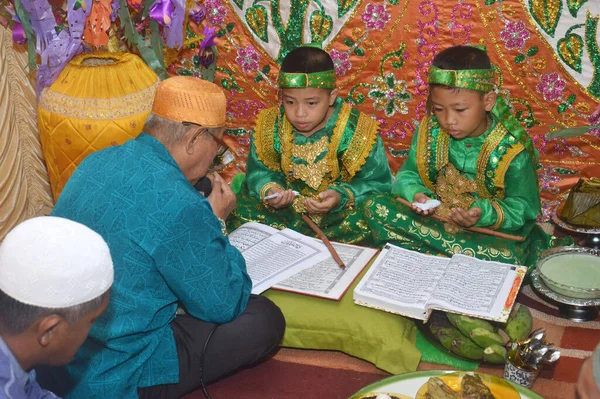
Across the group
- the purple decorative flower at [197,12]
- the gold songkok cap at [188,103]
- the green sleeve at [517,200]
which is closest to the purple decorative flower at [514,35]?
the green sleeve at [517,200]

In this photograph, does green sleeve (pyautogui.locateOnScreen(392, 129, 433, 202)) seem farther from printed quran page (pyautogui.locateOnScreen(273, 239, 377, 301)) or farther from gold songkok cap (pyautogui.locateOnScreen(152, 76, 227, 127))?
gold songkok cap (pyautogui.locateOnScreen(152, 76, 227, 127))

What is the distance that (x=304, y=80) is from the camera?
3443 mm

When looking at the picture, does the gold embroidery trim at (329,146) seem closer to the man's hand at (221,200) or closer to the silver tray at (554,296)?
the man's hand at (221,200)

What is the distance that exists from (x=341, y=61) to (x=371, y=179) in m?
0.73

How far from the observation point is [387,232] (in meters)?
3.46

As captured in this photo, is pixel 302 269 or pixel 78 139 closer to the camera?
pixel 302 269

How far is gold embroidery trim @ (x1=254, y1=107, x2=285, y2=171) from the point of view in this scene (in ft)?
12.4

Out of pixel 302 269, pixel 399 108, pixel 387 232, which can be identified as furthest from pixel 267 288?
pixel 399 108

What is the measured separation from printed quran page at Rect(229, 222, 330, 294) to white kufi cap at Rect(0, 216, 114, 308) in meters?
1.24

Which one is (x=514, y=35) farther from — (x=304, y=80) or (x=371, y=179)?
(x=304, y=80)

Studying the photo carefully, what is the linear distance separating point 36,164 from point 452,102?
2.19 metres

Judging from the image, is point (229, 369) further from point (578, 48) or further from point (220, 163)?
point (578, 48)

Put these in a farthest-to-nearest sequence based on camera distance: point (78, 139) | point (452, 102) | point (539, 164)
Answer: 1. point (539, 164)
2. point (78, 139)
3. point (452, 102)

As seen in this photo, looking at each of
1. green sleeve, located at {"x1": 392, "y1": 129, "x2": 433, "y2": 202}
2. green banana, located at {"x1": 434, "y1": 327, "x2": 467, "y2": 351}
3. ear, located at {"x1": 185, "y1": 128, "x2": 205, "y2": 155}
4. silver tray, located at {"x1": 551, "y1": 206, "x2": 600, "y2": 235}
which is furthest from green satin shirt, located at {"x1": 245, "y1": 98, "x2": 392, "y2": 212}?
ear, located at {"x1": 185, "y1": 128, "x2": 205, "y2": 155}
